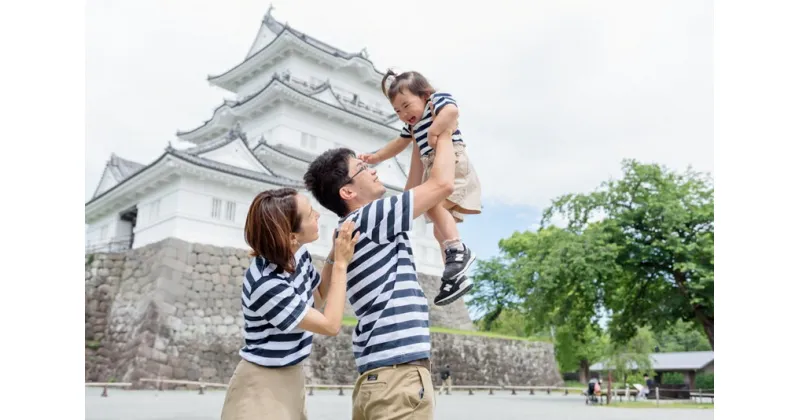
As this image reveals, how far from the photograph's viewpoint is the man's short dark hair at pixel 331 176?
1735 millimetres

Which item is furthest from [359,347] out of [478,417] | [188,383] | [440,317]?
[440,317]

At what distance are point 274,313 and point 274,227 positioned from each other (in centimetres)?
21

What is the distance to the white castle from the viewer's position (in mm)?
12977

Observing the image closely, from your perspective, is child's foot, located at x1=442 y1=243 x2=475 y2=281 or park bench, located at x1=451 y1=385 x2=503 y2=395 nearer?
child's foot, located at x1=442 y1=243 x2=475 y2=281

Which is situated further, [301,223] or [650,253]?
[650,253]

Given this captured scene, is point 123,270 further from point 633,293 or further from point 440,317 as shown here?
point 633,293

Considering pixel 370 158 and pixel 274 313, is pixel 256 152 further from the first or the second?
pixel 274 313

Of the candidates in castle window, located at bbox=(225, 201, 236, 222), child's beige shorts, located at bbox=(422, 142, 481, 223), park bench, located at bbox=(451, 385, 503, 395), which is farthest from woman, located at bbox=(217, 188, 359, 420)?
park bench, located at bbox=(451, 385, 503, 395)

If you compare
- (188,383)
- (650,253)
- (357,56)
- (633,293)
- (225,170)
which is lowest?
(188,383)

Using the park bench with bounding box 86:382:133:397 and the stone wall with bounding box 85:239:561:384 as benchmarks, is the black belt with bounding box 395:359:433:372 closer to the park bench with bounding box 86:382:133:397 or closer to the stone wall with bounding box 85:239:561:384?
the park bench with bounding box 86:382:133:397

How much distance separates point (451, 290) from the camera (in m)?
1.96

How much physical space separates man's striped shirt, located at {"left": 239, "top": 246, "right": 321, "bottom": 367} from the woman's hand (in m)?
0.14

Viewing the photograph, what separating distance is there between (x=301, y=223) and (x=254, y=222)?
0.12 m

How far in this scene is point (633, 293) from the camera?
43.2ft
